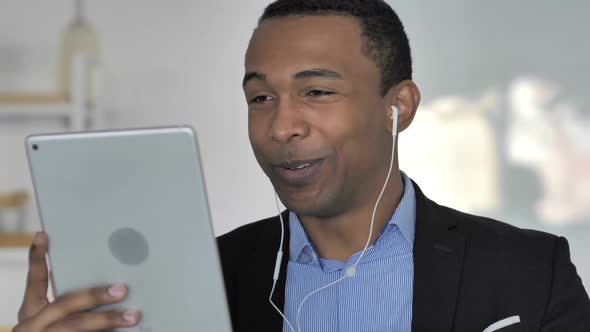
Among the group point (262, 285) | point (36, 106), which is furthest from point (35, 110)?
point (262, 285)

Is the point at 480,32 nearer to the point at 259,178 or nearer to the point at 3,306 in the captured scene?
the point at 259,178

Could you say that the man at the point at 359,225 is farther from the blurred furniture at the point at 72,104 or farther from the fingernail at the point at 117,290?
the blurred furniture at the point at 72,104

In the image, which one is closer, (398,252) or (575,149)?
(398,252)

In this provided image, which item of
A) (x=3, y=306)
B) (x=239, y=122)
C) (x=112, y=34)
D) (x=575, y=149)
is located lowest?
(x=3, y=306)

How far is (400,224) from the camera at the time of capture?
4.97 ft

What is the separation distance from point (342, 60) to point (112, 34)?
6.28 ft

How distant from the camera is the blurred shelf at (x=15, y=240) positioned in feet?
9.30

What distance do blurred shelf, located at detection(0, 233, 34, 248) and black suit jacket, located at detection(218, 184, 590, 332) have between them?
1.46 metres

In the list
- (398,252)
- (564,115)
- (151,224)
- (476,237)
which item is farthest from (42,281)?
(564,115)

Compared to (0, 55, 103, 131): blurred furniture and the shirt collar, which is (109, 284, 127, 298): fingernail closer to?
the shirt collar

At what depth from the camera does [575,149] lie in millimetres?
3111

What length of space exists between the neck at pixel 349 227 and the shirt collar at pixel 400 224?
0.05 feet

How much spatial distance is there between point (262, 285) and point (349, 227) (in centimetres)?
19

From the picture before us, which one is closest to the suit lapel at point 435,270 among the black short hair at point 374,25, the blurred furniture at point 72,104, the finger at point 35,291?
the black short hair at point 374,25
